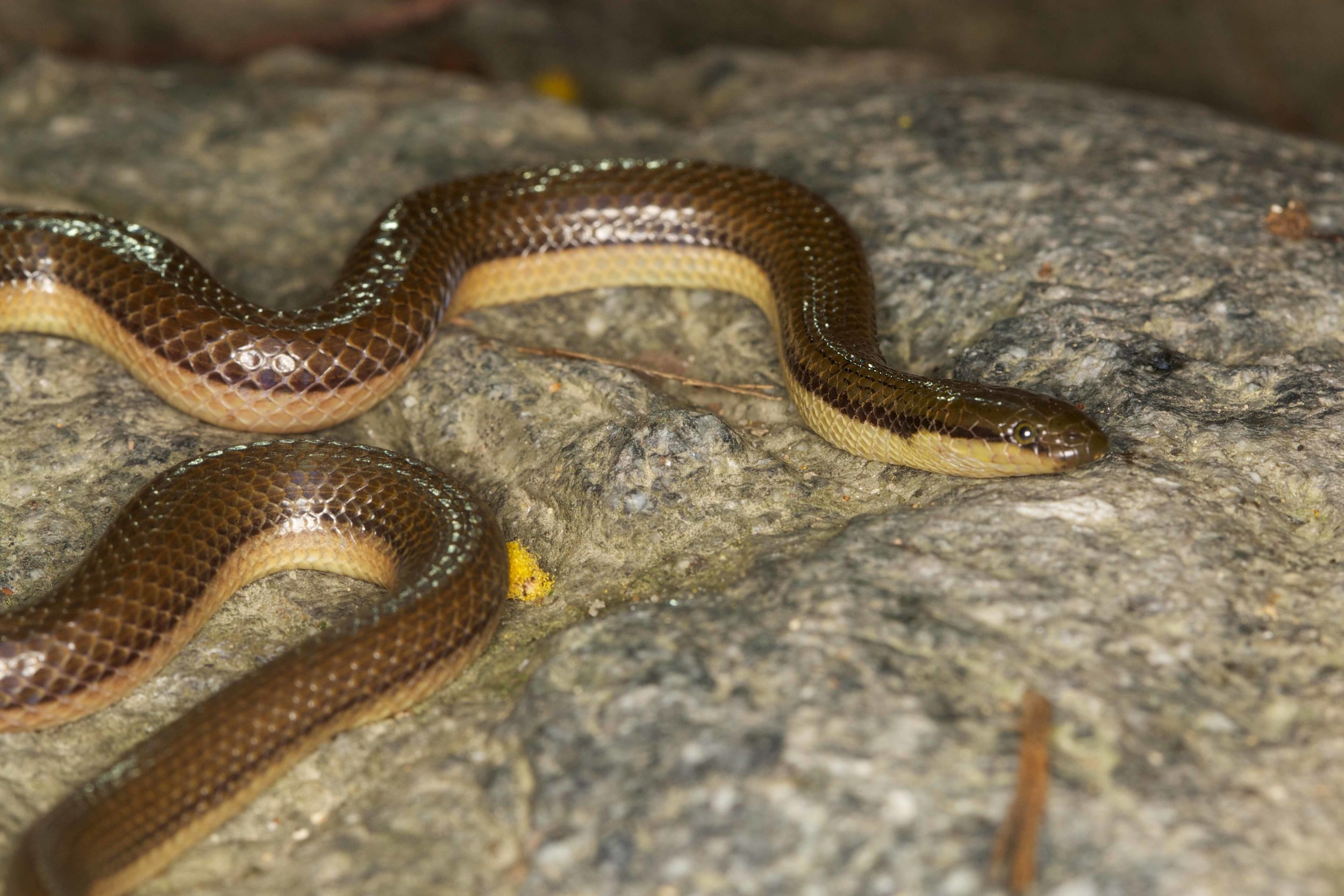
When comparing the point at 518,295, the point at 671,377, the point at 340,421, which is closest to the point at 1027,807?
the point at 671,377

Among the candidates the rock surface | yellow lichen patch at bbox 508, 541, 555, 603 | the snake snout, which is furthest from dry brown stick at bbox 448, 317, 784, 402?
the snake snout

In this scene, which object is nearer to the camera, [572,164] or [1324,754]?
[1324,754]

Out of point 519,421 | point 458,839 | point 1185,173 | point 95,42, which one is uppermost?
point 95,42

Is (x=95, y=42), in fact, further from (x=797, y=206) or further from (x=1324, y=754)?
(x=1324, y=754)

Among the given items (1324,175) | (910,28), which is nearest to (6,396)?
(1324,175)

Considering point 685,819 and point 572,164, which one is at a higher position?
point 572,164

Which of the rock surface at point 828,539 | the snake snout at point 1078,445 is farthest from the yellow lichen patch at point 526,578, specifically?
the snake snout at point 1078,445

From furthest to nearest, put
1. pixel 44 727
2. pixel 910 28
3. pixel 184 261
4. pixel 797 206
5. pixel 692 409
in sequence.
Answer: pixel 910 28 → pixel 797 206 → pixel 184 261 → pixel 692 409 → pixel 44 727
